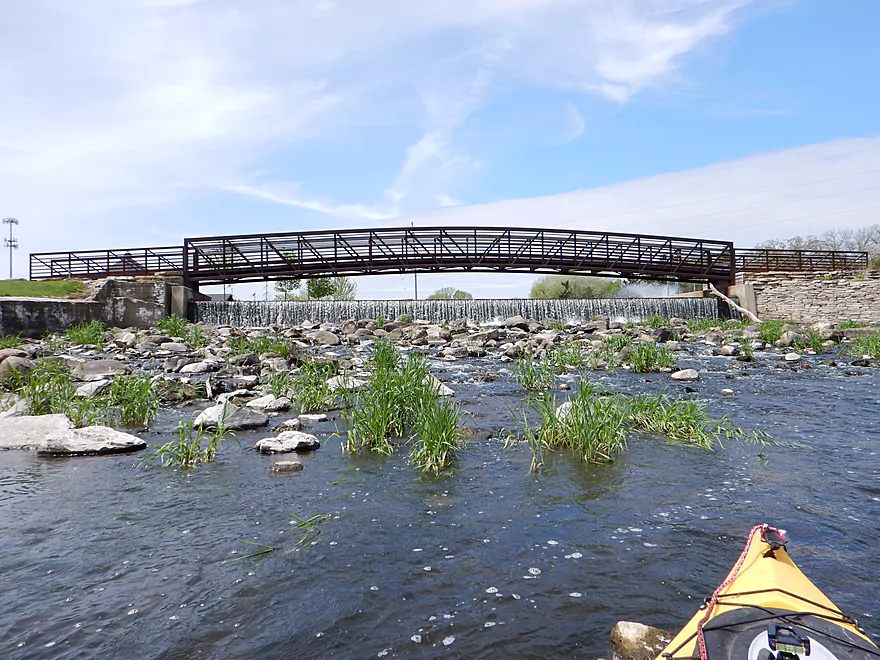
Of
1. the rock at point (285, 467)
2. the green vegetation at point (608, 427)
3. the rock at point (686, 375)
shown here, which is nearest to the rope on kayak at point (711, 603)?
the green vegetation at point (608, 427)

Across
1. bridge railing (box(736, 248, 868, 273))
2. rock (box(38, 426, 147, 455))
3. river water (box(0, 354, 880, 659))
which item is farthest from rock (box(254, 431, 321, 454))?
bridge railing (box(736, 248, 868, 273))

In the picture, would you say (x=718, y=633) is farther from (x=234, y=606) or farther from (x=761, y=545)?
(x=234, y=606)

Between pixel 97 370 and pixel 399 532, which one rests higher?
pixel 97 370

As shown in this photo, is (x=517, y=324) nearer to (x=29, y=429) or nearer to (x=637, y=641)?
(x=29, y=429)

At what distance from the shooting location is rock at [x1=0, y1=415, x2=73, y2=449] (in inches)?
209

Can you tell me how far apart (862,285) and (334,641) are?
27.7 metres

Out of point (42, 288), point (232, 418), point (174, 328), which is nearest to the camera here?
point (232, 418)

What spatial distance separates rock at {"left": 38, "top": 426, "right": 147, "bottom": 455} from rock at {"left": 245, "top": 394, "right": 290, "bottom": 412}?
1.69 meters

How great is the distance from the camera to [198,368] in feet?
32.1

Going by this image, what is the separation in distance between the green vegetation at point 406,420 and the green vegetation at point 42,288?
18549 millimetres

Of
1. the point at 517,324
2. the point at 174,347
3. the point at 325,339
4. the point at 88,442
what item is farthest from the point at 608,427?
the point at 517,324

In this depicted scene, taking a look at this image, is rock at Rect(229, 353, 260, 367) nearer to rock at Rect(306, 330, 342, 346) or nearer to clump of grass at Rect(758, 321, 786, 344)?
rock at Rect(306, 330, 342, 346)

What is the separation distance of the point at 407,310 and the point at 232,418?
17113mm

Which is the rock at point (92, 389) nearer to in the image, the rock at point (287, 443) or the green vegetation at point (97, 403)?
the green vegetation at point (97, 403)
